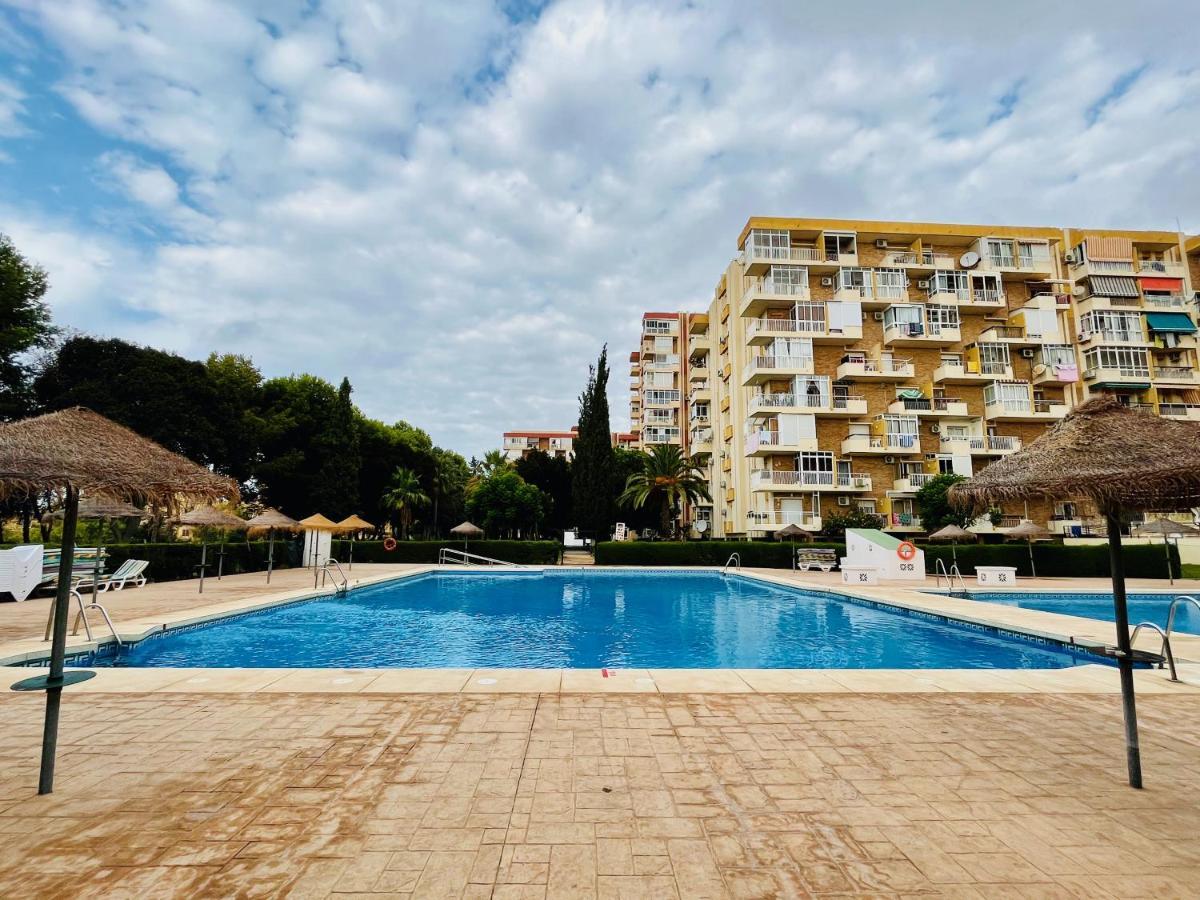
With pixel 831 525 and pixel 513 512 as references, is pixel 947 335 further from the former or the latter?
pixel 513 512

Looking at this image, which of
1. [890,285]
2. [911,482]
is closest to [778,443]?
[911,482]

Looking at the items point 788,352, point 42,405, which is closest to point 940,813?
point 788,352

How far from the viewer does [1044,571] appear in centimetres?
2409

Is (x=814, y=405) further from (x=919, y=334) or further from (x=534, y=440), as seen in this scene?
(x=534, y=440)

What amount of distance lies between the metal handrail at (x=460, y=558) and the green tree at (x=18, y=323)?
20.0 metres

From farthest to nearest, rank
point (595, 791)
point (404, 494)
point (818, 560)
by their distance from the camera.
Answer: point (404, 494) → point (818, 560) → point (595, 791)

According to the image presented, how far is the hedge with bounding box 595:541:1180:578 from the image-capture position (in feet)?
71.6

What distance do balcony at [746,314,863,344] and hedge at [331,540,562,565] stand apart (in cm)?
1747

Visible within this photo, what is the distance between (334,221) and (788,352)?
24.5 meters

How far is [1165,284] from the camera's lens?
33.2m

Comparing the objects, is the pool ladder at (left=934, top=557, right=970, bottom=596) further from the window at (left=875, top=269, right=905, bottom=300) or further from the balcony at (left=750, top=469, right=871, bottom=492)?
→ the window at (left=875, top=269, right=905, bottom=300)

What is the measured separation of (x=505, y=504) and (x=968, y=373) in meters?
29.4

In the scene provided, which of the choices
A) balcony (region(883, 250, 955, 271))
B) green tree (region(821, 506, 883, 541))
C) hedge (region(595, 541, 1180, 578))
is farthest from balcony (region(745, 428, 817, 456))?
balcony (region(883, 250, 955, 271))

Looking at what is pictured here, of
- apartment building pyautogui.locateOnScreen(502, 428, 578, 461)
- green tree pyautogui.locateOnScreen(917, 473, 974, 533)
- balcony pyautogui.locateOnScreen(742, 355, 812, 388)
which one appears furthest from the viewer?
apartment building pyautogui.locateOnScreen(502, 428, 578, 461)
